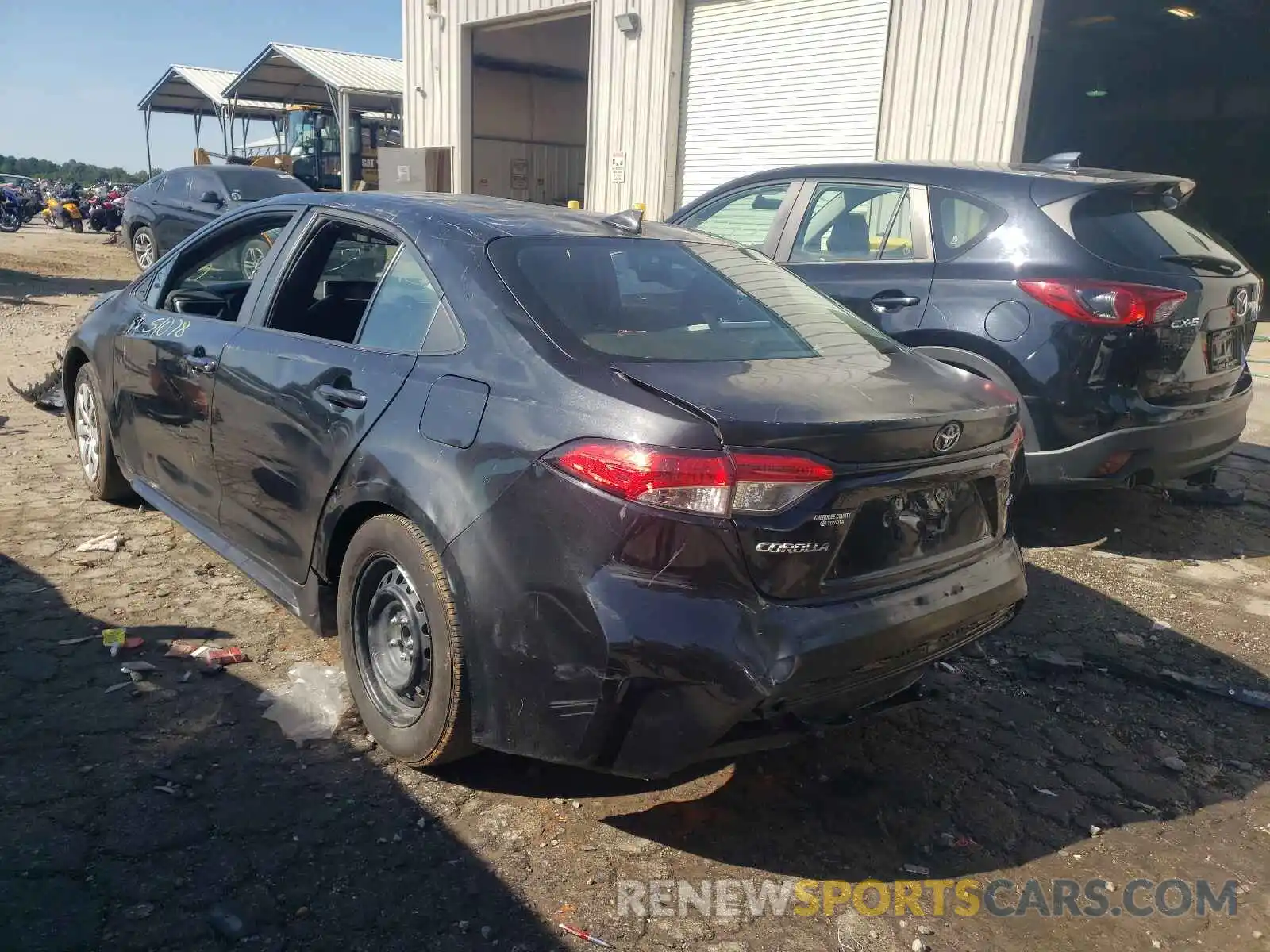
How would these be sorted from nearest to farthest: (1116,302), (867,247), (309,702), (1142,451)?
(309,702) < (1116,302) < (1142,451) < (867,247)

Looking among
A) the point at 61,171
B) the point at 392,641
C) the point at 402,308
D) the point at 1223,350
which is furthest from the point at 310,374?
the point at 61,171

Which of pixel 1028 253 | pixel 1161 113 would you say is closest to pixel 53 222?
pixel 1161 113

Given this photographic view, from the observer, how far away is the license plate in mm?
4812

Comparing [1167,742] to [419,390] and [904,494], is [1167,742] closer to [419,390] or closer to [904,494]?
[904,494]

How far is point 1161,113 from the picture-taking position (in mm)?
20094

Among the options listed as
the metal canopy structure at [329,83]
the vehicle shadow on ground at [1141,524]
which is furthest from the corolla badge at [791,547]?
the metal canopy structure at [329,83]

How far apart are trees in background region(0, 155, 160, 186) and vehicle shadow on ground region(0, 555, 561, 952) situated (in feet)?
186

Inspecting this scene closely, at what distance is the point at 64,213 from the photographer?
27.2m

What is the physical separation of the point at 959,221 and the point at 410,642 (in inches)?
144

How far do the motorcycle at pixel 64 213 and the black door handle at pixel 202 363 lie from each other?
27.7m

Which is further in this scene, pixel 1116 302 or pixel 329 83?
pixel 329 83

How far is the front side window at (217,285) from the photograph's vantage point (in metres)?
3.98

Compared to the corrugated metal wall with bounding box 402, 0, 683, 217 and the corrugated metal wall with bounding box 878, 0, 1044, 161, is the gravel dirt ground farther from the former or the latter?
the corrugated metal wall with bounding box 402, 0, 683, 217

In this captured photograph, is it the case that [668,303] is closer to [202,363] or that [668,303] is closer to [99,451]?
[202,363]
